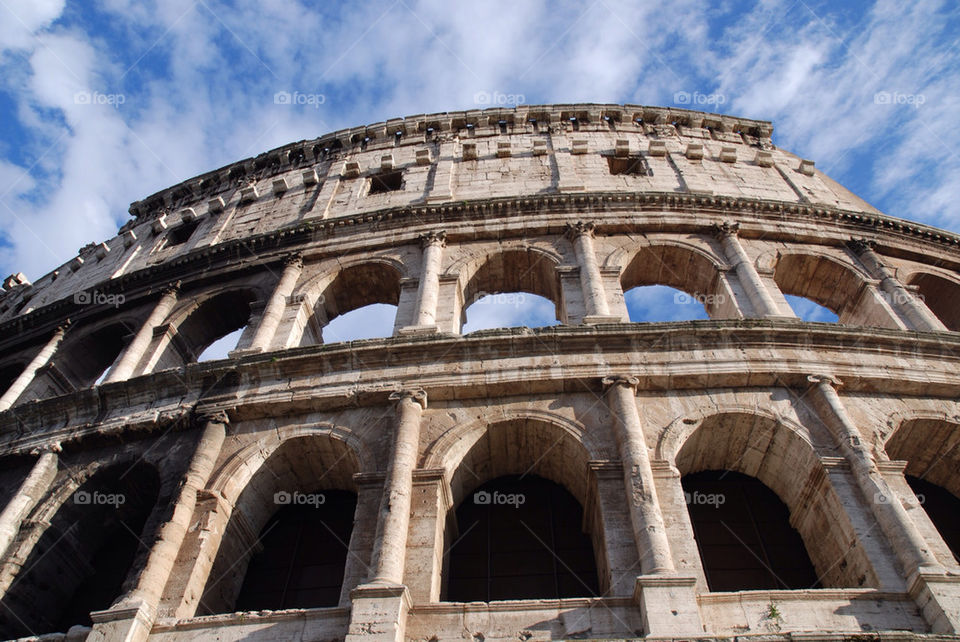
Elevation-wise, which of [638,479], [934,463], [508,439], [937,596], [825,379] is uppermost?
[825,379]

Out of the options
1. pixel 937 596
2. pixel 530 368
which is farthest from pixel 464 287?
pixel 937 596

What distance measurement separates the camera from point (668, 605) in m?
7.61

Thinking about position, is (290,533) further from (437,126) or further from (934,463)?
(437,126)

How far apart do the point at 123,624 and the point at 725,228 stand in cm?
1278

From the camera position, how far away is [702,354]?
437 inches

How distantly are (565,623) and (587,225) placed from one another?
9110mm

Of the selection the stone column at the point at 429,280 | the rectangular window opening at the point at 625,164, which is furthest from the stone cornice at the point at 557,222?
the rectangular window opening at the point at 625,164

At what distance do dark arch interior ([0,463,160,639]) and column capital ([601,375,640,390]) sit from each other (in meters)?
6.95

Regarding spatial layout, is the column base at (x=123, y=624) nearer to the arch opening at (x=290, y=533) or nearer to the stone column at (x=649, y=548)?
the arch opening at (x=290, y=533)

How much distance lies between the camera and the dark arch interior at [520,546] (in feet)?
31.5

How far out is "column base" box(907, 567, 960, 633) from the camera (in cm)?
736

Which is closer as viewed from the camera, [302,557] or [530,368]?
[302,557]

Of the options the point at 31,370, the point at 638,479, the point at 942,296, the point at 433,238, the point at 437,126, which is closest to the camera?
the point at 638,479

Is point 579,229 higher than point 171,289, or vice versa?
point 579,229
